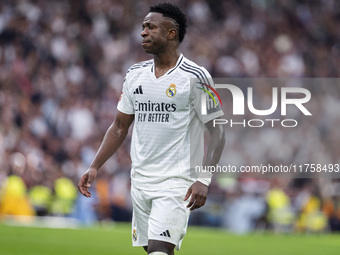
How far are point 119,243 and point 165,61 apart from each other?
6458 millimetres

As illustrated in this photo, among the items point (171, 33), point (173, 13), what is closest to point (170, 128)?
point (171, 33)

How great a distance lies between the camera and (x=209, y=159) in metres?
5.27

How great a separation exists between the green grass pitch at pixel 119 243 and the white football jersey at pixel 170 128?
461 cm

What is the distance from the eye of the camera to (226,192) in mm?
16125

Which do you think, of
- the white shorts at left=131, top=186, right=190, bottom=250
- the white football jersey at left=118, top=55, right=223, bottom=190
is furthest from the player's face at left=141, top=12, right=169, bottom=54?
the white shorts at left=131, top=186, right=190, bottom=250

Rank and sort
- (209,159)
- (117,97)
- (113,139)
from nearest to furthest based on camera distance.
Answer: (209,159), (113,139), (117,97)

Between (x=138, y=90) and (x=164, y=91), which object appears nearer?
(x=164, y=91)

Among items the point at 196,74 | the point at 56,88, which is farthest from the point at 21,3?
the point at 196,74

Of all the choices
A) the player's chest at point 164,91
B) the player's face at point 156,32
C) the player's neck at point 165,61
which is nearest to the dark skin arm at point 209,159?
the player's chest at point 164,91

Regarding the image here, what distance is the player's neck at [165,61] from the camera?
5555 mm

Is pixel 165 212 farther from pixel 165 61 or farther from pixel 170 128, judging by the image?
pixel 165 61

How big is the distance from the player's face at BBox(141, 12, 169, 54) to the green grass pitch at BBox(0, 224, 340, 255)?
4.93m

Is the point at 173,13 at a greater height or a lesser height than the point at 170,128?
greater

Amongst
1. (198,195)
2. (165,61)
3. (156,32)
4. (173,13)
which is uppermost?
(173,13)
